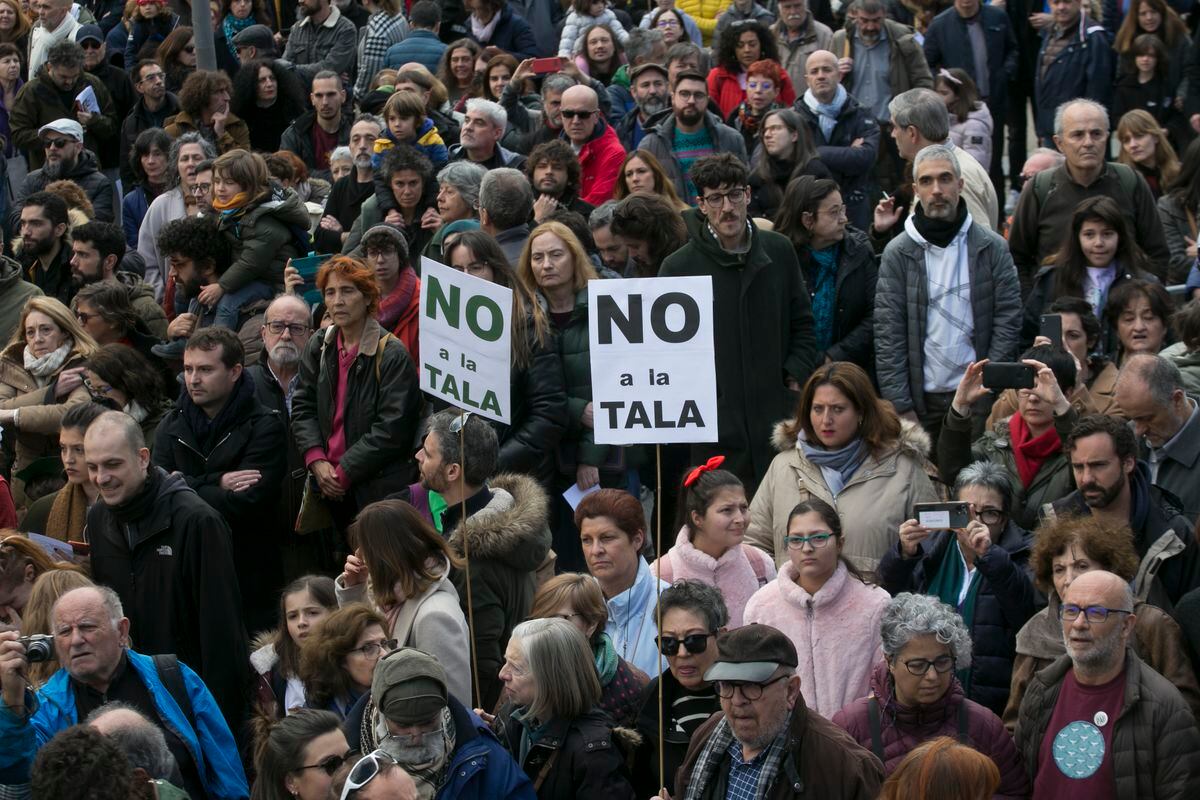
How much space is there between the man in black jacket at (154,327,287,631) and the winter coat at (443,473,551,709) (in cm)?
151

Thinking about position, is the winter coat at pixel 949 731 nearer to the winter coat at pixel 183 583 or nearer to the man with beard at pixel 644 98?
the winter coat at pixel 183 583

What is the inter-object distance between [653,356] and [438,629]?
1297 mm

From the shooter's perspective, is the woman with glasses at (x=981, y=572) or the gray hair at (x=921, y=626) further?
the woman with glasses at (x=981, y=572)

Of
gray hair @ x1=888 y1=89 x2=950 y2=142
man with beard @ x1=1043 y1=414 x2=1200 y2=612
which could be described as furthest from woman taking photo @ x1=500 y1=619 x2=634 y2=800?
gray hair @ x1=888 y1=89 x2=950 y2=142

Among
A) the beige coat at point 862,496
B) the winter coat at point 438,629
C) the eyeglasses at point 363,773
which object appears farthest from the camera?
the beige coat at point 862,496

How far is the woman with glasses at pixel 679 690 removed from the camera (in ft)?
22.6

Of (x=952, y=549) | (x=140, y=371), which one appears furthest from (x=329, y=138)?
(x=952, y=549)

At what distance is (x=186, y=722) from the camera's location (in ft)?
22.8

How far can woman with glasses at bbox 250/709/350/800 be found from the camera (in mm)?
6176

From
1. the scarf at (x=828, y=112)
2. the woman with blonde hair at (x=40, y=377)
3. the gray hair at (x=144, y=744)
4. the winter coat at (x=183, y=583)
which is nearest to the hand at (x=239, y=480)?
the winter coat at (x=183, y=583)

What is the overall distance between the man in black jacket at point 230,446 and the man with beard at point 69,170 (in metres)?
4.88

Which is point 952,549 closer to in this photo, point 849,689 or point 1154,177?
point 849,689

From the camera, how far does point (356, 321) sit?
923 cm

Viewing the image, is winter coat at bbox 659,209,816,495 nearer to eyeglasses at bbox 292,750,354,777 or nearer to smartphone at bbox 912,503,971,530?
smartphone at bbox 912,503,971,530
